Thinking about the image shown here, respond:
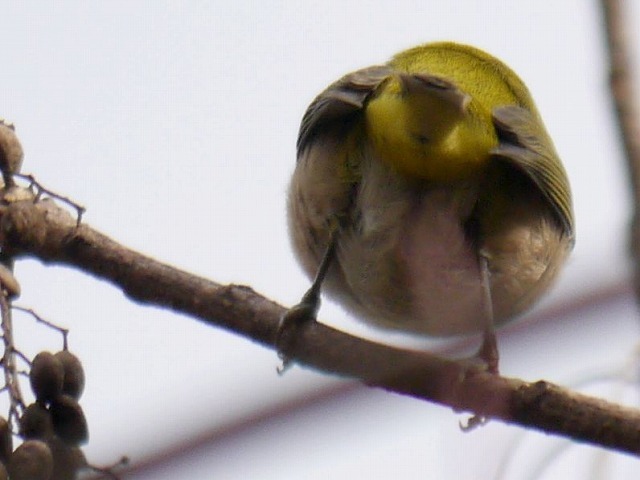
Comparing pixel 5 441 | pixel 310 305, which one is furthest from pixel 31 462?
pixel 310 305

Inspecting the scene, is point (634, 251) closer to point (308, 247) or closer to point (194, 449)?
point (194, 449)

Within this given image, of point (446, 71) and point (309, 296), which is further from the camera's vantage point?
point (446, 71)

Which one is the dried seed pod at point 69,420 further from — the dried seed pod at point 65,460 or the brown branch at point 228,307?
the brown branch at point 228,307

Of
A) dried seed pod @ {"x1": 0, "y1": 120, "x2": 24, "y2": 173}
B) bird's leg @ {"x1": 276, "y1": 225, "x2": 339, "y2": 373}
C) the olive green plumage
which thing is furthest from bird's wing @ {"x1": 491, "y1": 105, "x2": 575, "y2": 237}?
dried seed pod @ {"x1": 0, "y1": 120, "x2": 24, "y2": 173}

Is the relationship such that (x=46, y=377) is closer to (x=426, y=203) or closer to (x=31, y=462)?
(x=31, y=462)

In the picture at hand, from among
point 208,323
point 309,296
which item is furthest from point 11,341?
point 309,296

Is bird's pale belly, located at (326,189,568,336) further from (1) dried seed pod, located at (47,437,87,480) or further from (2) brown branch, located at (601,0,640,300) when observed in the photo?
(2) brown branch, located at (601,0,640,300)

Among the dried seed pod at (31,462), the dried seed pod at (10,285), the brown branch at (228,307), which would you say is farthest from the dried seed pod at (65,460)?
the brown branch at (228,307)
